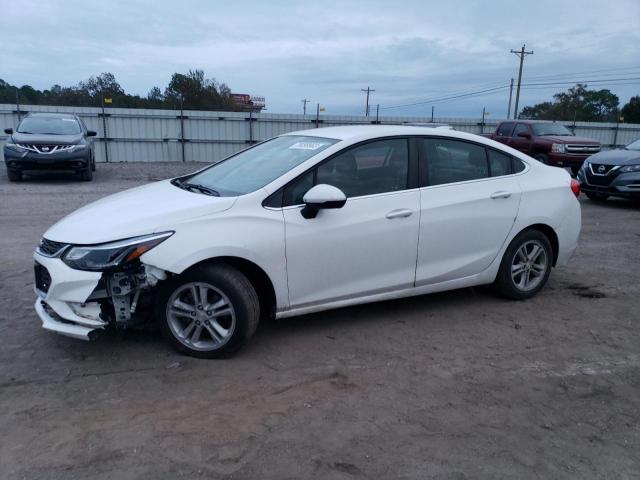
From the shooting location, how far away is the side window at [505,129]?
18.9m

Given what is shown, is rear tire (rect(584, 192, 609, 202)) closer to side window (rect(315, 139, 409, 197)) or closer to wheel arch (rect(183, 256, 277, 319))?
side window (rect(315, 139, 409, 197))

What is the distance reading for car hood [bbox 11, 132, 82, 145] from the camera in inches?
517

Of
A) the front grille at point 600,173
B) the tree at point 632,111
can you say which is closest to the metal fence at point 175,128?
the front grille at point 600,173

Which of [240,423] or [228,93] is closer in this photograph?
[240,423]

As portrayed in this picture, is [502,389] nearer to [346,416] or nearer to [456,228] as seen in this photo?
[346,416]

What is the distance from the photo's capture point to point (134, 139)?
72.2 feet

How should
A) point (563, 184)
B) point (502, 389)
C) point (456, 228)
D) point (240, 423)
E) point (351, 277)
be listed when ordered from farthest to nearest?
point (563, 184)
point (456, 228)
point (351, 277)
point (502, 389)
point (240, 423)

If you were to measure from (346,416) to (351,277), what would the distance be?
129 centimetres

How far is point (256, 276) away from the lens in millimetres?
4070

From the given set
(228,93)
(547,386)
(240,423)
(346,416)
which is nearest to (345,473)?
(346,416)

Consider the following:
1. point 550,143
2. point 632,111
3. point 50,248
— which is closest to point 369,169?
point 50,248

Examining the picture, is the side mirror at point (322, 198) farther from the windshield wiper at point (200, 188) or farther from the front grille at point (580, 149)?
the front grille at point (580, 149)

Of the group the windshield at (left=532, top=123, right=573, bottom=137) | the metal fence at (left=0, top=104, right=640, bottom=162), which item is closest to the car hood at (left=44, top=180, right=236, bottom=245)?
the windshield at (left=532, top=123, right=573, bottom=137)

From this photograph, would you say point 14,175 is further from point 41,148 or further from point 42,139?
point 42,139
